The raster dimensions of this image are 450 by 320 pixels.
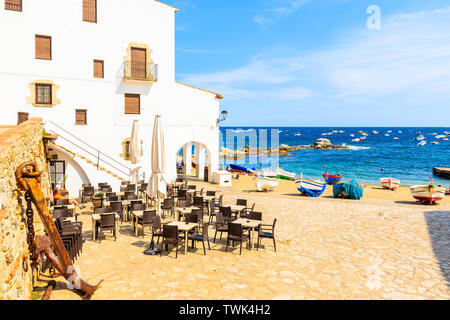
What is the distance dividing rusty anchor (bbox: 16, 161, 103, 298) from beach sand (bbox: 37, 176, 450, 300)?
45 cm

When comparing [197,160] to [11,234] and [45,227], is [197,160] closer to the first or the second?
[45,227]

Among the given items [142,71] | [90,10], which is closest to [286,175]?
[142,71]

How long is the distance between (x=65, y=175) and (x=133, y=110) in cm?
621

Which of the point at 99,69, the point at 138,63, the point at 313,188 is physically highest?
the point at 138,63

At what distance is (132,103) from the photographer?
2230 cm

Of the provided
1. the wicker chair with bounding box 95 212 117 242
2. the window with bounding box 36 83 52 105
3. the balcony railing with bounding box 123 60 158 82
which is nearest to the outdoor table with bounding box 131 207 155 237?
the wicker chair with bounding box 95 212 117 242

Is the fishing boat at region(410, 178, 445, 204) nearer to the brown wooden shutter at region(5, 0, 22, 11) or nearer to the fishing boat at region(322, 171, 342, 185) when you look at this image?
the fishing boat at region(322, 171, 342, 185)

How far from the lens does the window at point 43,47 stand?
19442 mm

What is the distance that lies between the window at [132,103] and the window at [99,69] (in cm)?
203

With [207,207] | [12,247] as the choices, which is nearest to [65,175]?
[207,207]

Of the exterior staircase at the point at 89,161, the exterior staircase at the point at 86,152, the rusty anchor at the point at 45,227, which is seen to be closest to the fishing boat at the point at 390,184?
the exterior staircase at the point at 86,152

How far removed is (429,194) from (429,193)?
2.7 inches

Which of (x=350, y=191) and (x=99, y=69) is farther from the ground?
(x=99, y=69)

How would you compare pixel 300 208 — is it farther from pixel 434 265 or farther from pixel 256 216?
pixel 434 265
